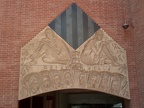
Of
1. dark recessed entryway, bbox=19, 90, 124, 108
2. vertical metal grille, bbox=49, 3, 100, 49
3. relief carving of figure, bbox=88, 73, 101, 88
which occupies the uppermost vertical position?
vertical metal grille, bbox=49, 3, 100, 49

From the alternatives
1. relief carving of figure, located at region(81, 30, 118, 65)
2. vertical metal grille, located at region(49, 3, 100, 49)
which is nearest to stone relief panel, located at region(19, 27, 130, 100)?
relief carving of figure, located at region(81, 30, 118, 65)

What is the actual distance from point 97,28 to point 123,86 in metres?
2.27

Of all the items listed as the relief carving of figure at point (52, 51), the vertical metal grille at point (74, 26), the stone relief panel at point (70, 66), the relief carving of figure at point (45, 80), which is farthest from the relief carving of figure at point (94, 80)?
the relief carving of figure at point (45, 80)

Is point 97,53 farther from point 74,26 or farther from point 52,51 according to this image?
point 52,51

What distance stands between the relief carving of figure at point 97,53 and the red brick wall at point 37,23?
51cm

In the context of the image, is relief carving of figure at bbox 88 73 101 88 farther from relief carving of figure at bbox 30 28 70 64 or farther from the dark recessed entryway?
the dark recessed entryway

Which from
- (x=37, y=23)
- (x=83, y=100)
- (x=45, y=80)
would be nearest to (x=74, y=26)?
(x=37, y=23)

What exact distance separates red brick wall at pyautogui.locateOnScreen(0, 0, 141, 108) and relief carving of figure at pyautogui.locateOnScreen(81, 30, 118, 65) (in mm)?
511

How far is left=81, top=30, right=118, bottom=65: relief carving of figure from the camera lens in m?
7.88

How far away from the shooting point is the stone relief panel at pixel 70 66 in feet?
Result: 25.0

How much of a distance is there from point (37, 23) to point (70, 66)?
2.02m

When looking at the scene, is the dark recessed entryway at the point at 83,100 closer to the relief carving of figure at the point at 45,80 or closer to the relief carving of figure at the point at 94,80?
the relief carving of figure at the point at 45,80

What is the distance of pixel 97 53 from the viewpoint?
798cm

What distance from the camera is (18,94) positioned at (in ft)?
24.8
